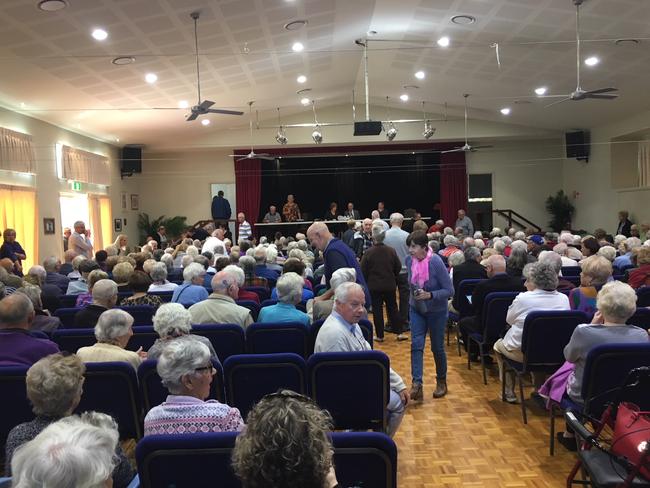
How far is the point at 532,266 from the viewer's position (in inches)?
163

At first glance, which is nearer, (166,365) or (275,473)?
(275,473)

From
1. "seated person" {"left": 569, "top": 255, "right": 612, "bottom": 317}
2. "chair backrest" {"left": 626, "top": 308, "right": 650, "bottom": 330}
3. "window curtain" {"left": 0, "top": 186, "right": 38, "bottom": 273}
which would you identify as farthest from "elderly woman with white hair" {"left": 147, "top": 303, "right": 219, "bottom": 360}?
"window curtain" {"left": 0, "top": 186, "right": 38, "bottom": 273}

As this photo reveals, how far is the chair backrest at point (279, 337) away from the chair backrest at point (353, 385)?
746 millimetres

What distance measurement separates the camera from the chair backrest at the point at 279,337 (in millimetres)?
3789

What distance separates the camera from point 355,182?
18906mm

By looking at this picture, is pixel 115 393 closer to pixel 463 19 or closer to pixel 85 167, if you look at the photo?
pixel 463 19

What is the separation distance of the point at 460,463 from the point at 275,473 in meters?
2.54

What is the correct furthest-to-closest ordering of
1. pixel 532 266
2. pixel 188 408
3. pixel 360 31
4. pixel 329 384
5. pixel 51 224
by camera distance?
pixel 51 224
pixel 360 31
pixel 532 266
pixel 329 384
pixel 188 408

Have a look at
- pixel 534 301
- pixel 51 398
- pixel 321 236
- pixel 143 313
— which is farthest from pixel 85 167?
pixel 51 398

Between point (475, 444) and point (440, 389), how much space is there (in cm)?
105

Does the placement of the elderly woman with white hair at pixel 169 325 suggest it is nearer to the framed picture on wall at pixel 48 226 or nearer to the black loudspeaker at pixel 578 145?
the framed picture on wall at pixel 48 226

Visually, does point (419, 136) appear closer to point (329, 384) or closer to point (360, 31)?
point (360, 31)

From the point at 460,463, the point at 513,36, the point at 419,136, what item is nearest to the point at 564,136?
the point at 419,136

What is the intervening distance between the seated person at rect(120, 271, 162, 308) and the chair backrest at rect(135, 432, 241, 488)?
3021mm
